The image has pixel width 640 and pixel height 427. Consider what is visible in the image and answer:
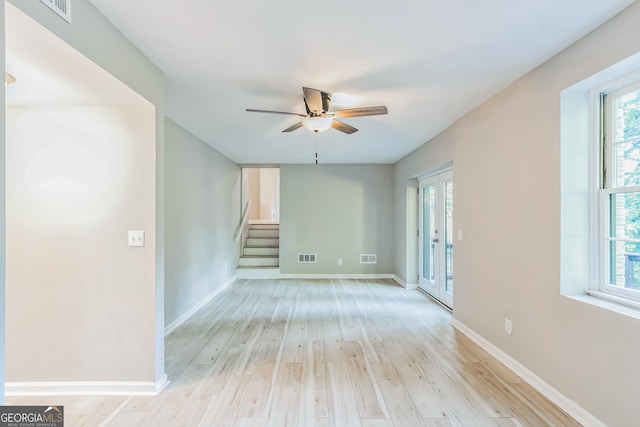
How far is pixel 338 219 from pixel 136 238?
469 cm

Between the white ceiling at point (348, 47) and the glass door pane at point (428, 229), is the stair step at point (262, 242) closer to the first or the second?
the glass door pane at point (428, 229)

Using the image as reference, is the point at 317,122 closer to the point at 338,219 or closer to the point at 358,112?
the point at 358,112

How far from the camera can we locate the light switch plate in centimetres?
223

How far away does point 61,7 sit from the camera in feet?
4.58

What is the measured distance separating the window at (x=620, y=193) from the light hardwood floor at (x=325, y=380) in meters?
0.97

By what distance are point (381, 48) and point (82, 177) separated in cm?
233

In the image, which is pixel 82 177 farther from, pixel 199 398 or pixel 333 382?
pixel 333 382

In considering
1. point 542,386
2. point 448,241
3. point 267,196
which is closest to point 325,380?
point 542,386

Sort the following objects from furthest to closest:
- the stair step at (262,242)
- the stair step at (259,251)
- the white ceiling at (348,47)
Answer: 1. the stair step at (262,242)
2. the stair step at (259,251)
3. the white ceiling at (348,47)

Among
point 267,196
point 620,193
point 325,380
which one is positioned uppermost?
point 267,196

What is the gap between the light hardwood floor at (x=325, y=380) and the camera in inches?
78.7

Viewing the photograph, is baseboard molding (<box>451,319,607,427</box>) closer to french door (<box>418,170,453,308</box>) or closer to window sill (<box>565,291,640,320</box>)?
window sill (<box>565,291,640,320</box>)

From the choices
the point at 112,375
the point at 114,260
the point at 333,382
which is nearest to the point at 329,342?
the point at 333,382

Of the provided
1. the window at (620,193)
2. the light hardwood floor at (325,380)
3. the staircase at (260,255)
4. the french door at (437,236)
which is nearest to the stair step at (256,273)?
the staircase at (260,255)
